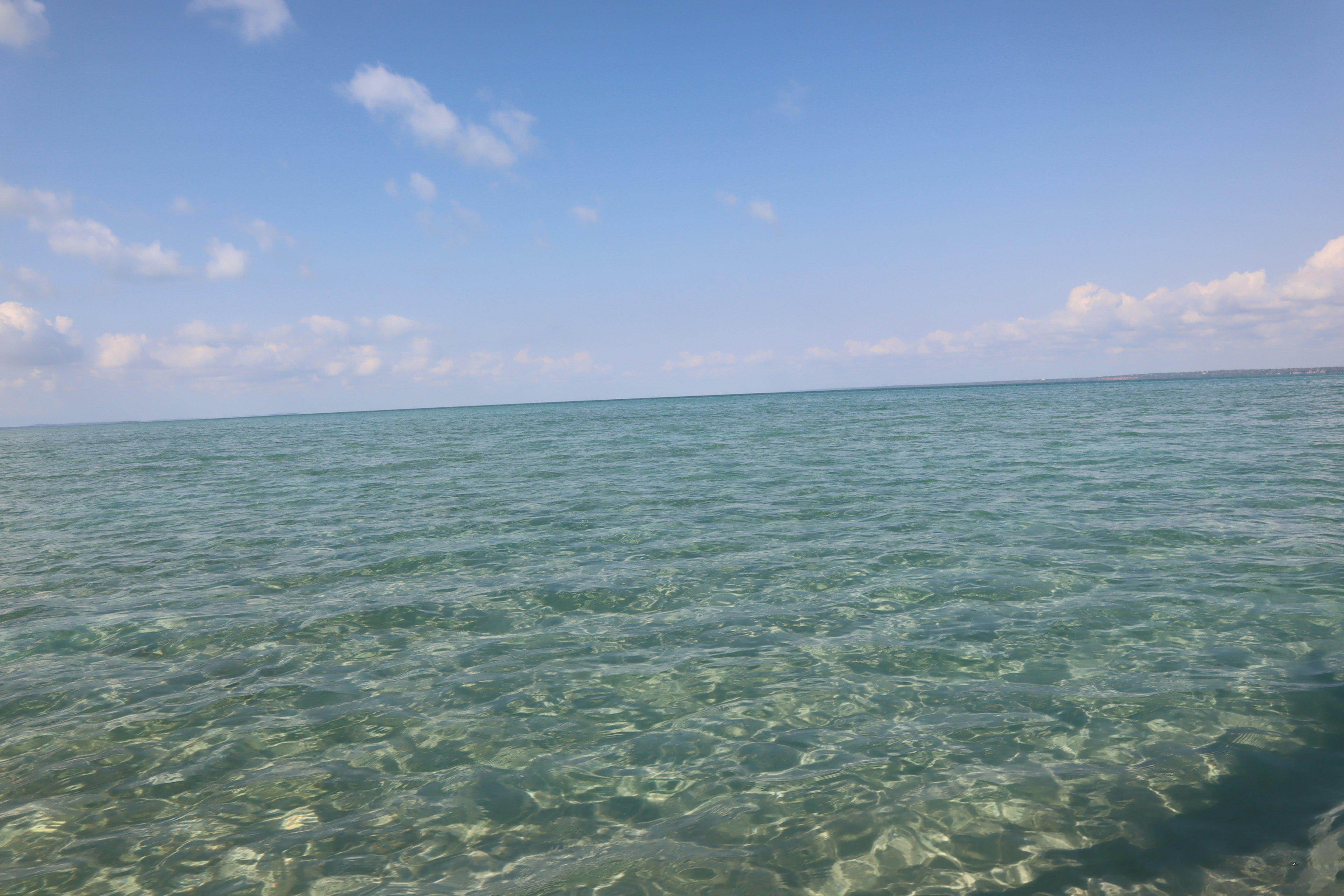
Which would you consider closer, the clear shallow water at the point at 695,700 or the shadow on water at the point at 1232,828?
the shadow on water at the point at 1232,828

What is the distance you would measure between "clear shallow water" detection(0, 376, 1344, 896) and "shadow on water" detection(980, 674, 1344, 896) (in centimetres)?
3

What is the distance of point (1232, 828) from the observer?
16.4 feet

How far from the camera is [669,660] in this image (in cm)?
830

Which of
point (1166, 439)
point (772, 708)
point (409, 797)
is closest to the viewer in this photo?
point (409, 797)

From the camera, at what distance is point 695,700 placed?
7.30m

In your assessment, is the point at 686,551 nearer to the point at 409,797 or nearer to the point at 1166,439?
the point at 409,797

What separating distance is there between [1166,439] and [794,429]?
22.8 meters

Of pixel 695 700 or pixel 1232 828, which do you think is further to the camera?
pixel 695 700

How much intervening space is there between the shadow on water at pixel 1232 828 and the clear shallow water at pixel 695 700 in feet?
0.09

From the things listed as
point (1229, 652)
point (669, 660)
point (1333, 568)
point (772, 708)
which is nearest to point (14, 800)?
point (669, 660)

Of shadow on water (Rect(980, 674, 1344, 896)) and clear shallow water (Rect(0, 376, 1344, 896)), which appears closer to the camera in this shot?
shadow on water (Rect(980, 674, 1344, 896))

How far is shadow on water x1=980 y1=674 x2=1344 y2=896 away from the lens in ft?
15.0

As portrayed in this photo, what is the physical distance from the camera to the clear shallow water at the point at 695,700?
4.96 metres

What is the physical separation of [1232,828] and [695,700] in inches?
184
